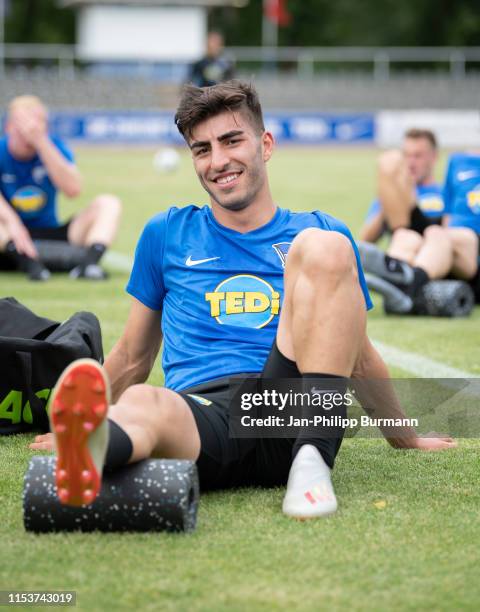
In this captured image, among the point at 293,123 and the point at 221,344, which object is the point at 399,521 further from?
the point at 293,123

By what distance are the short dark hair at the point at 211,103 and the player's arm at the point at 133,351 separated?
2.13 ft

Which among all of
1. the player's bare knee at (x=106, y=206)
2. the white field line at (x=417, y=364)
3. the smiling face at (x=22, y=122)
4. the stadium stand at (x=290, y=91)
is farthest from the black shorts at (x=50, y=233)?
the stadium stand at (x=290, y=91)

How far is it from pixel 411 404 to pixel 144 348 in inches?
59.3

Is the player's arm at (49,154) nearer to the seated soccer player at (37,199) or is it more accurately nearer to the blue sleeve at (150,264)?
the seated soccer player at (37,199)

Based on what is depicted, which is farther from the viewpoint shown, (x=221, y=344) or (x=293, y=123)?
(x=293, y=123)

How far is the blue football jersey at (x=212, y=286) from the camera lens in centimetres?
388

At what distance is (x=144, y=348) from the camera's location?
415 cm

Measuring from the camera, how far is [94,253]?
9.60 meters

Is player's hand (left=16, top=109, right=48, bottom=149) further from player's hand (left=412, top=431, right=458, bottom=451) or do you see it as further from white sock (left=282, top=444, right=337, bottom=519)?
white sock (left=282, top=444, right=337, bottom=519)

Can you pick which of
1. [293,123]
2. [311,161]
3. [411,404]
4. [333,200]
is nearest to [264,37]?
[293,123]

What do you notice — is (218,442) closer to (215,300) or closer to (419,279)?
(215,300)

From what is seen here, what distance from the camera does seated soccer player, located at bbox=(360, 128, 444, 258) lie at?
813 centimetres

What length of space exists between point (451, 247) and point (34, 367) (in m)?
4.09

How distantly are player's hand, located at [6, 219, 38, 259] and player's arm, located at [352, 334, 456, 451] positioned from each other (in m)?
5.61
